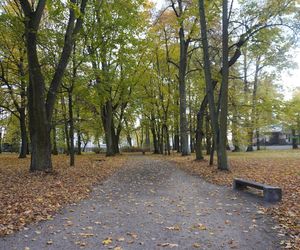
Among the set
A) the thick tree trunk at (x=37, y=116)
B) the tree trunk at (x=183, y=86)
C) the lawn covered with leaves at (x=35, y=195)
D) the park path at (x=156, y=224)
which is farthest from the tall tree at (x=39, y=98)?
the tree trunk at (x=183, y=86)

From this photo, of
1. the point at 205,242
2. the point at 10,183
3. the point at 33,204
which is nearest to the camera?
the point at 205,242

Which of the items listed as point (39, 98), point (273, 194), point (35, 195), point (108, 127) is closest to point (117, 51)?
point (39, 98)

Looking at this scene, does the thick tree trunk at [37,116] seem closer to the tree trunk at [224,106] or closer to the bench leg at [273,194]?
the tree trunk at [224,106]

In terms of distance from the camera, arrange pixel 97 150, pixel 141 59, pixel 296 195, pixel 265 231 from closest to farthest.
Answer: pixel 265 231 < pixel 296 195 < pixel 141 59 < pixel 97 150

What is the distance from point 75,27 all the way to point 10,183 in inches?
261

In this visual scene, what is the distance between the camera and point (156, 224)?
6.42 m

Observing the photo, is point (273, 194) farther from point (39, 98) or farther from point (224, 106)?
point (39, 98)

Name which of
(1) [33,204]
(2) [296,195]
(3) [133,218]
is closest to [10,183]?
(1) [33,204]

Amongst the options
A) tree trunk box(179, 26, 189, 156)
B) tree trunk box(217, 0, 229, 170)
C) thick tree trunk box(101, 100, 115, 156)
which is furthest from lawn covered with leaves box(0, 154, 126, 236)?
thick tree trunk box(101, 100, 115, 156)

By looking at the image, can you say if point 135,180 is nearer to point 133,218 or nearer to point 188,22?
point 133,218

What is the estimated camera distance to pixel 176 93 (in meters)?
33.0

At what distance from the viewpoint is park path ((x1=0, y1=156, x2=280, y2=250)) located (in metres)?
5.28

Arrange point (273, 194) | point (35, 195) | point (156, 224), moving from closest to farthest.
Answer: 1. point (156, 224)
2. point (273, 194)
3. point (35, 195)

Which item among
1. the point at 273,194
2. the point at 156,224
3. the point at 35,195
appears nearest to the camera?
the point at 156,224
